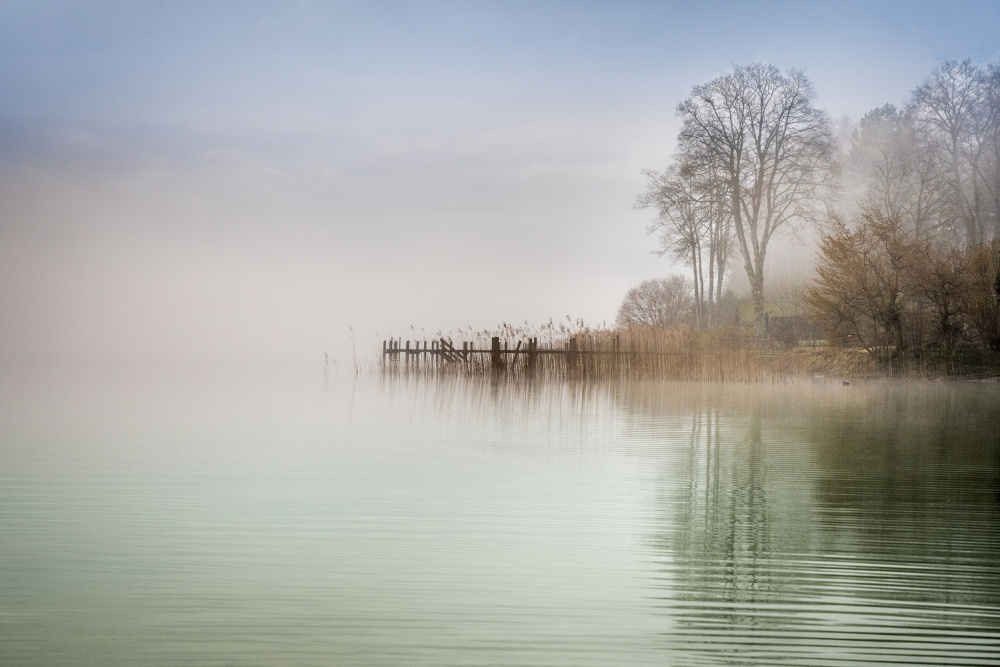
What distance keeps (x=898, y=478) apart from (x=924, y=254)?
14.9 metres

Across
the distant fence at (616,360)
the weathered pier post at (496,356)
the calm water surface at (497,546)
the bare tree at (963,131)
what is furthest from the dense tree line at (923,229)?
the calm water surface at (497,546)

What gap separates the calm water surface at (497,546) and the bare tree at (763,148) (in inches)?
649

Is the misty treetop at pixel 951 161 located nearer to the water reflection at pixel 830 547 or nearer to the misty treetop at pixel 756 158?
the misty treetop at pixel 756 158

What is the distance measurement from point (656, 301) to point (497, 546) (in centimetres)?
2797

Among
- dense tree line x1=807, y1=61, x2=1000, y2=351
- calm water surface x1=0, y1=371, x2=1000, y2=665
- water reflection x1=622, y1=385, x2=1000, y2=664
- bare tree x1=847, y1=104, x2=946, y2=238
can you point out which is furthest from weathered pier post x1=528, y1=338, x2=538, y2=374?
water reflection x1=622, y1=385, x2=1000, y2=664

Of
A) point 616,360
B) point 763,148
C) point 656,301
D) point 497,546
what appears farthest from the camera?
point 656,301

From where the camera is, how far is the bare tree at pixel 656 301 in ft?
100

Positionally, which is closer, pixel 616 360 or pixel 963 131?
pixel 616 360

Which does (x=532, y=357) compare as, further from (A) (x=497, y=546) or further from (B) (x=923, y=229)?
(A) (x=497, y=546)

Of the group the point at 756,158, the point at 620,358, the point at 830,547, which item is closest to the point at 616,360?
the point at 620,358

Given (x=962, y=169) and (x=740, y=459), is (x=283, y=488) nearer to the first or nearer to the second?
(x=740, y=459)

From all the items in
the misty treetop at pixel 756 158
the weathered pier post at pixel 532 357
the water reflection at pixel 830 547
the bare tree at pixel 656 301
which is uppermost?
the misty treetop at pixel 756 158

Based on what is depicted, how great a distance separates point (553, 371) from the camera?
19047 mm

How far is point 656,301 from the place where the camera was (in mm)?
31109
